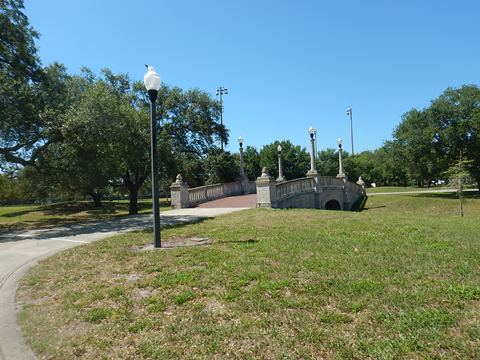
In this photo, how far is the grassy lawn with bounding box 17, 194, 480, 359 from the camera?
3285 millimetres

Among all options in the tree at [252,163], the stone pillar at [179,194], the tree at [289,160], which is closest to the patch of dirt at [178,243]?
the stone pillar at [179,194]

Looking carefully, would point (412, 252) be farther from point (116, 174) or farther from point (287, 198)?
point (116, 174)

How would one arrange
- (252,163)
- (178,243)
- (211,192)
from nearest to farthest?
(178,243) < (211,192) < (252,163)

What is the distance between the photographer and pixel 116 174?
19984 millimetres

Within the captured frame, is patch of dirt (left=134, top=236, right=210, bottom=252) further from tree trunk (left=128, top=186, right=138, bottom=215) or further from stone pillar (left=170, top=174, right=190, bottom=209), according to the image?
tree trunk (left=128, top=186, right=138, bottom=215)

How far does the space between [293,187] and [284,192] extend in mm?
1519

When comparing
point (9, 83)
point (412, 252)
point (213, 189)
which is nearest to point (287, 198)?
point (213, 189)

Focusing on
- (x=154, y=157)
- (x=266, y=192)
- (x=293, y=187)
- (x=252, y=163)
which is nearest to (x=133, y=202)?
(x=266, y=192)

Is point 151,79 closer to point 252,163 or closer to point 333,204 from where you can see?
point 333,204

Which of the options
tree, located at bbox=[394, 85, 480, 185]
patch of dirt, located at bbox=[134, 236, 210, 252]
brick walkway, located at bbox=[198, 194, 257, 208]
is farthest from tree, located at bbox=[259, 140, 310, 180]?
patch of dirt, located at bbox=[134, 236, 210, 252]

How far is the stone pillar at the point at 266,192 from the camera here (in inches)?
716

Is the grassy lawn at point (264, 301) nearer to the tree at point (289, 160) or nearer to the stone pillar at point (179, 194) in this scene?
the stone pillar at point (179, 194)

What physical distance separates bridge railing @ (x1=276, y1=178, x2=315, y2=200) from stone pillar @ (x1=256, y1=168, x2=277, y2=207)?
1046 millimetres

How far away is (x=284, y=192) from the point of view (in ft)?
66.1
